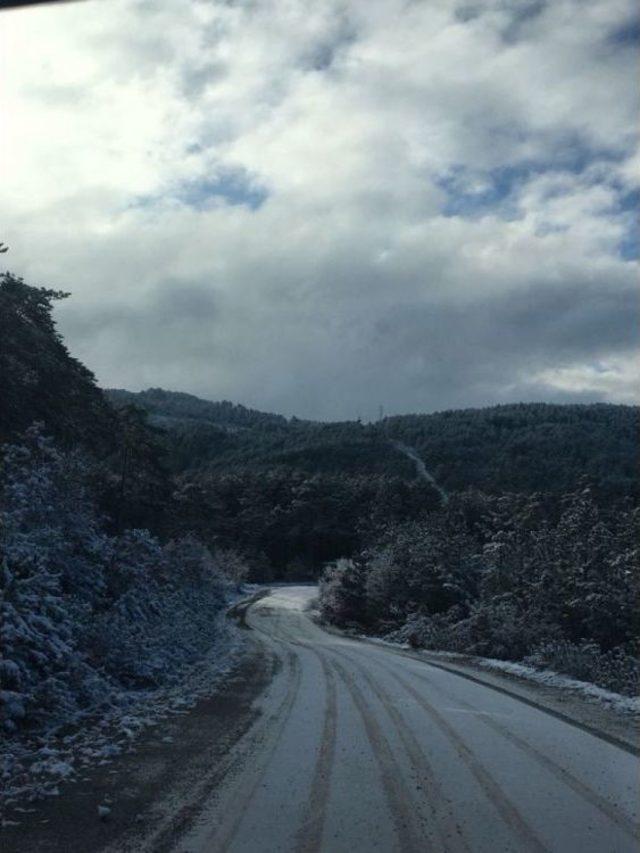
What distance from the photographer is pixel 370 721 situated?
9.83m

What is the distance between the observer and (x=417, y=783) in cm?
675

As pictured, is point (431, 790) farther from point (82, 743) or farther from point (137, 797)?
point (82, 743)

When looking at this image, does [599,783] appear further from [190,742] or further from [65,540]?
[65,540]

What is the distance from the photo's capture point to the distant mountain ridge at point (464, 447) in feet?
313

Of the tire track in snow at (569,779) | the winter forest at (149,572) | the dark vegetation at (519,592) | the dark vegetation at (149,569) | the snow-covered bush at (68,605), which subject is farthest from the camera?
the dark vegetation at (519,592)

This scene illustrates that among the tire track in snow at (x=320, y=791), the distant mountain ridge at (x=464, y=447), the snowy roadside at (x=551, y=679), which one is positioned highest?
the distant mountain ridge at (x=464, y=447)

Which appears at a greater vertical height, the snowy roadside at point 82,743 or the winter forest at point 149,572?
the winter forest at point 149,572

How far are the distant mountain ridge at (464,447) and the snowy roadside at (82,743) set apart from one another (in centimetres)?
7065

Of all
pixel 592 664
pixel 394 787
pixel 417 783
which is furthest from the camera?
pixel 592 664

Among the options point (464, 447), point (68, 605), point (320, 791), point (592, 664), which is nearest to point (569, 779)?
point (320, 791)

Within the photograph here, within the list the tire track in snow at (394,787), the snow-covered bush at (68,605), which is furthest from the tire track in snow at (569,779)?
the snow-covered bush at (68,605)

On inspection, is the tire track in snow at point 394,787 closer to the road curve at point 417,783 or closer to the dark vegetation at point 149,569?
the road curve at point 417,783

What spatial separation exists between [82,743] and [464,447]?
118 m

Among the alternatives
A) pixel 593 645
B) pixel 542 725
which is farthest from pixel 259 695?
pixel 593 645
